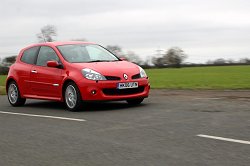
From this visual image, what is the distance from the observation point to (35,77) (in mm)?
12109

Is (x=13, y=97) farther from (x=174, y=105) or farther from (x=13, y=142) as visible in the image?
(x=13, y=142)

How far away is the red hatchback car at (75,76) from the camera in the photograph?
35.0 feet

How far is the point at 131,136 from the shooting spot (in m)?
7.16

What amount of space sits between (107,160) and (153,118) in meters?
3.42

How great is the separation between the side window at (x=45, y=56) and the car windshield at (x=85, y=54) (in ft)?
0.70

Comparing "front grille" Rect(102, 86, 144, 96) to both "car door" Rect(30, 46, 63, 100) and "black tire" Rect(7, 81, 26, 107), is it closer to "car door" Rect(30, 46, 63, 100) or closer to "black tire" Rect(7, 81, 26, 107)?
"car door" Rect(30, 46, 63, 100)

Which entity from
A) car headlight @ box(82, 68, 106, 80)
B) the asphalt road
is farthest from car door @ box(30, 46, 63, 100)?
car headlight @ box(82, 68, 106, 80)

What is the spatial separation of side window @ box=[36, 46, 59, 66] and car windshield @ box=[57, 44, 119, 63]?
8.4 inches

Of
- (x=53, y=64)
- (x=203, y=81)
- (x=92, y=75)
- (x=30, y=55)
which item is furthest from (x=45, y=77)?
(x=203, y=81)

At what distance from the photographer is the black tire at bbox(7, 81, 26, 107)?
A: 1293 cm

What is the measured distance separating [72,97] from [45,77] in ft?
3.82

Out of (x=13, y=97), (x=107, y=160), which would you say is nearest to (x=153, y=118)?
(x=107, y=160)

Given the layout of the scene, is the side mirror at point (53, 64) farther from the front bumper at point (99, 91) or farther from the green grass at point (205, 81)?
the green grass at point (205, 81)

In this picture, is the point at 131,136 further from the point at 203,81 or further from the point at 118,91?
the point at 203,81
